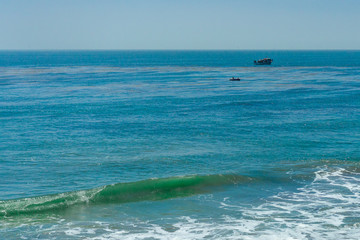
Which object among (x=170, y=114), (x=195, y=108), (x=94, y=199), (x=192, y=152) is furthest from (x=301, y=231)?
(x=195, y=108)

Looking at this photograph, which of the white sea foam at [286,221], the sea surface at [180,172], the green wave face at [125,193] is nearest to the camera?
the white sea foam at [286,221]

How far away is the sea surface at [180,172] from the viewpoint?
27875 mm

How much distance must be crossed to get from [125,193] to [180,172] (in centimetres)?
605

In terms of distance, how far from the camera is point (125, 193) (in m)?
33.9

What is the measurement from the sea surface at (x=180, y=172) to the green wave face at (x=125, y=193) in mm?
87

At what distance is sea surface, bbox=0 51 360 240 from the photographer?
27.9 metres

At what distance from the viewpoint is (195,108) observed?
69.2 meters

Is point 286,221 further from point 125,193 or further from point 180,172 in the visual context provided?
point 125,193

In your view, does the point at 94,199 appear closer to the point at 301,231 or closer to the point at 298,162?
the point at 301,231

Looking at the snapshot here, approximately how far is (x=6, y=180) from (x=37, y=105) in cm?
3904

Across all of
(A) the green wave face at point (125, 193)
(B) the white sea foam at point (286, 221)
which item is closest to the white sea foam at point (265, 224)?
(B) the white sea foam at point (286, 221)

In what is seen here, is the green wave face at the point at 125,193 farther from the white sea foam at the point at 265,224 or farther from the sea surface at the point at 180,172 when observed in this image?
the white sea foam at the point at 265,224

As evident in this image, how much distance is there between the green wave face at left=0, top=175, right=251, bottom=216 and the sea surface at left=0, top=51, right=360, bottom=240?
87 millimetres

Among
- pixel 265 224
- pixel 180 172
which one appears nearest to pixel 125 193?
pixel 180 172
